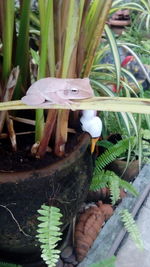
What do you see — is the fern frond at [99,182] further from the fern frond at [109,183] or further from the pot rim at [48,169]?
the pot rim at [48,169]

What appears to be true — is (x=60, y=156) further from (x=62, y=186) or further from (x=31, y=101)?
(x=31, y=101)

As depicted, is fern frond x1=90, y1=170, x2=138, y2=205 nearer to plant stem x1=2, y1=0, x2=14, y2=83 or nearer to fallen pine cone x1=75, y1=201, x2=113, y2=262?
fallen pine cone x1=75, y1=201, x2=113, y2=262

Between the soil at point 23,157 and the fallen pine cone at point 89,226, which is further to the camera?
the fallen pine cone at point 89,226

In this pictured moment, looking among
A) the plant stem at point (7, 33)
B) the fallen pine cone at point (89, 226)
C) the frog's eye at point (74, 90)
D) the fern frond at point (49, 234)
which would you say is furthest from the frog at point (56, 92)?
the fallen pine cone at point (89, 226)

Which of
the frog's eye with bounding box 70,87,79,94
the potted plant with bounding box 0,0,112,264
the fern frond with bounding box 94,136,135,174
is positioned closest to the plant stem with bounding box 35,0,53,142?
the potted plant with bounding box 0,0,112,264

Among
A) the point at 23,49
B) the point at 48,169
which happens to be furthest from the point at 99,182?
the point at 23,49
